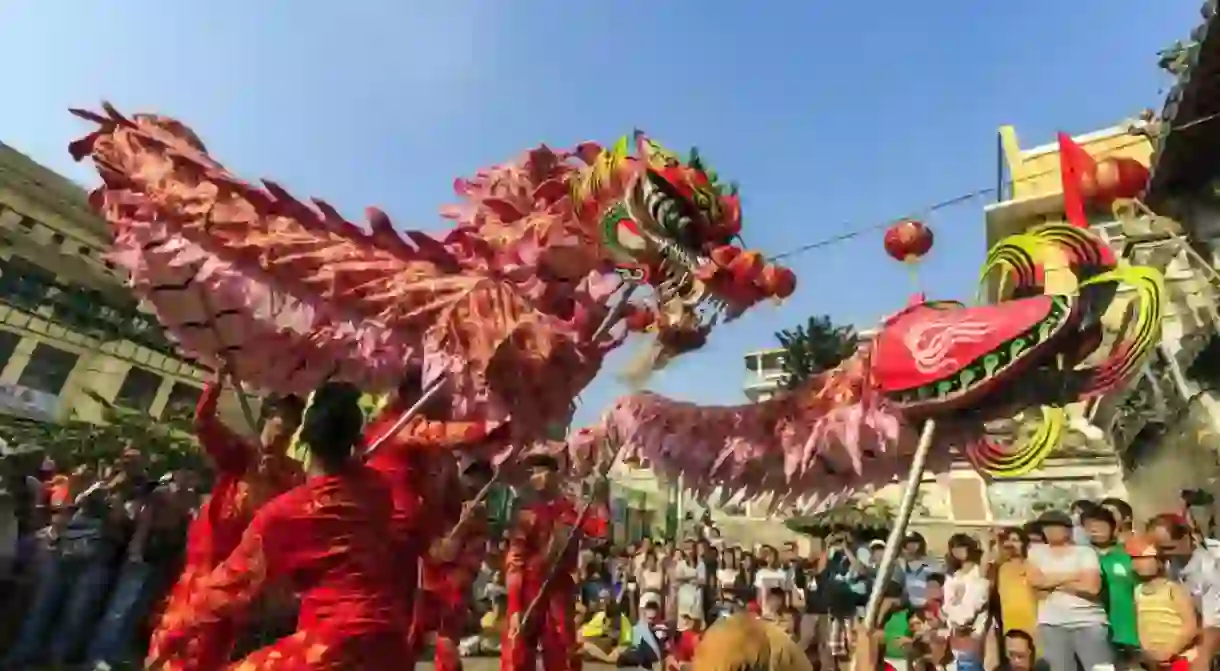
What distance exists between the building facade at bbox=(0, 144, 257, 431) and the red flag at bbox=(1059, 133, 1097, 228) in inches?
494

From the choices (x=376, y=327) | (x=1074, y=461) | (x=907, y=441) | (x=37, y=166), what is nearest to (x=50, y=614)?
(x=376, y=327)

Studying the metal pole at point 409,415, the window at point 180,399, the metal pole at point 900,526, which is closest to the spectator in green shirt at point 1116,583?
the metal pole at point 900,526

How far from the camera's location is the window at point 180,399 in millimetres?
17398

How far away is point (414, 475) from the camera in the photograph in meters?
3.32

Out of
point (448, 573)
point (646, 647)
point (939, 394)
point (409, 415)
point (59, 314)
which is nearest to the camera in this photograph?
point (939, 394)

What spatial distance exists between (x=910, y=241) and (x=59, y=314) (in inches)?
625

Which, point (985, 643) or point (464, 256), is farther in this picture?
point (985, 643)

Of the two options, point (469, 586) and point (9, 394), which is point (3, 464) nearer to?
point (469, 586)

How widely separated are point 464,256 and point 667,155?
95 cm

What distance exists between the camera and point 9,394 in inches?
554

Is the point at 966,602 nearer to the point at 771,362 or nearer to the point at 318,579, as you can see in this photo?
the point at 318,579

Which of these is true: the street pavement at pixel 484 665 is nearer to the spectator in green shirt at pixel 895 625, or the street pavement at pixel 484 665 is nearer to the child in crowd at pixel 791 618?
the child in crowd at pixel 791 618

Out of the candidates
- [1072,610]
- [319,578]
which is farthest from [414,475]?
[1072,610]

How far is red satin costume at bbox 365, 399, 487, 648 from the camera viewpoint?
8.63 feet
